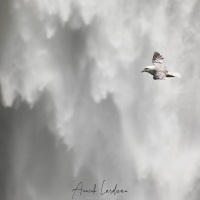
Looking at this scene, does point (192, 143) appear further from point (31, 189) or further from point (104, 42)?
point (31, 189)

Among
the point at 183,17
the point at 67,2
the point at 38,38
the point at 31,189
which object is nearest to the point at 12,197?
the point at 31,189

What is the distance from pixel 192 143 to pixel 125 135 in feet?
18.4

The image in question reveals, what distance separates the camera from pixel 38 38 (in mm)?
42719

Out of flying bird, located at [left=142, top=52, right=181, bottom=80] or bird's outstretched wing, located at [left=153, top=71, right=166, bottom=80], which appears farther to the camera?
flying bird, located at [left=142, top=52, right=181, bottom=80]
